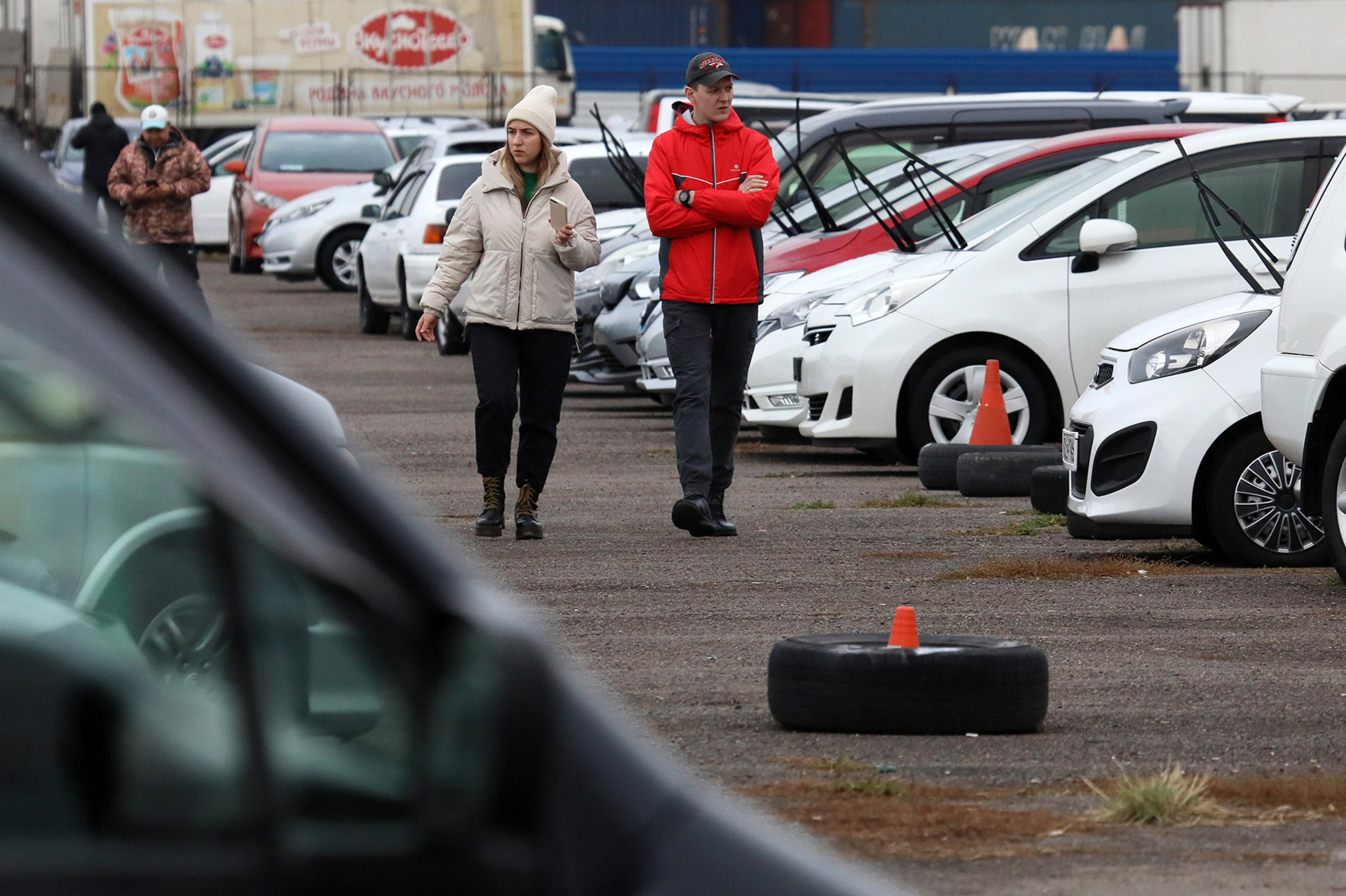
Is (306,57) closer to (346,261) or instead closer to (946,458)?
(346,261)

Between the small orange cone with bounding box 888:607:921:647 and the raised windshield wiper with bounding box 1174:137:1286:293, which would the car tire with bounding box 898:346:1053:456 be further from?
the small orange cone with bounding box 888:607:921:647

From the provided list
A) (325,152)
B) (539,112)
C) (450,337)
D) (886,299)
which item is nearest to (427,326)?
(539,112)

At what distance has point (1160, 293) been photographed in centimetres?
1129

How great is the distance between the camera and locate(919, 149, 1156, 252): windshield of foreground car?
1170cm

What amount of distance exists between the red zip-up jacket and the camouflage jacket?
25.6 ft

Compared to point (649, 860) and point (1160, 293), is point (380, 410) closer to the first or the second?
point (1160, 293)

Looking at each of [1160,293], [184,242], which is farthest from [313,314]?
[1160,293]

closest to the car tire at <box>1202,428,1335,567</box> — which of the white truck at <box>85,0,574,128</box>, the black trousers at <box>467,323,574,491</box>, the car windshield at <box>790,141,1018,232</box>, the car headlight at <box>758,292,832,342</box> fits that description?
the black trousers at <box>467,323,574,491</box>

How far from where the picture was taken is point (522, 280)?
30.8ft

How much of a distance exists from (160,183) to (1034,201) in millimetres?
7204

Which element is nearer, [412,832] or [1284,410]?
[412,832]

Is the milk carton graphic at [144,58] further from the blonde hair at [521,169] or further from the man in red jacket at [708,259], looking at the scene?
the man in red jacket at [708,259]

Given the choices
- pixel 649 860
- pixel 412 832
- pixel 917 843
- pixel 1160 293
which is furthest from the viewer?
pixel 1160 293

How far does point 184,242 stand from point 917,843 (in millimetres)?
13188
